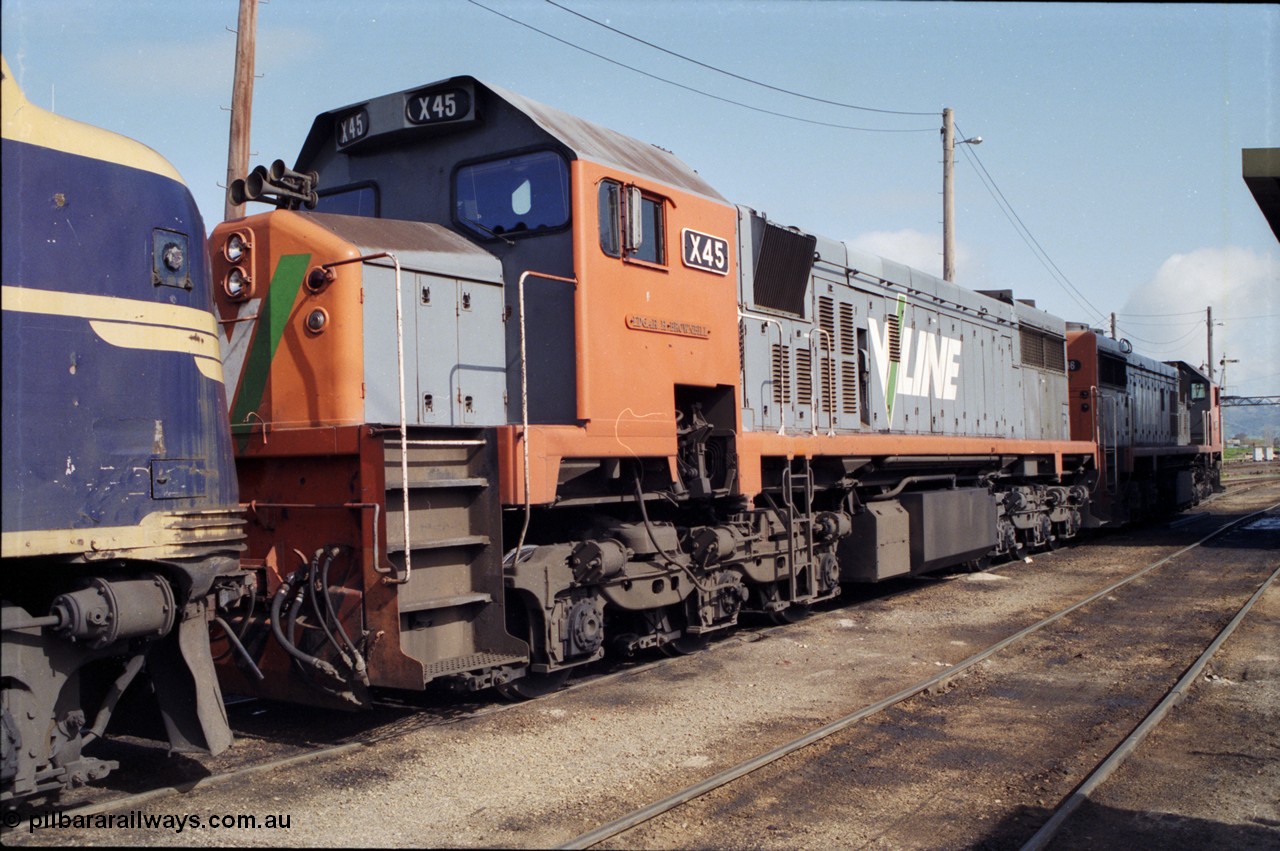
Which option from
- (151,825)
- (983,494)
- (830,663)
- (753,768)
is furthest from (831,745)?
(983,494)

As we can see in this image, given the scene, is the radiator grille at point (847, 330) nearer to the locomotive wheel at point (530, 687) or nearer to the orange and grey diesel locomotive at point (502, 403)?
the orange and grey diesel locomotive at point (502, 403)

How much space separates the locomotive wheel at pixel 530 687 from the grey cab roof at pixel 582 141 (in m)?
3.41

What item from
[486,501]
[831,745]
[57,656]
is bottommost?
[831,745]

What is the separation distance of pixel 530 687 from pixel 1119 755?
3.54m

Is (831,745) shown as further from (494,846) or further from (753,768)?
(494,846)

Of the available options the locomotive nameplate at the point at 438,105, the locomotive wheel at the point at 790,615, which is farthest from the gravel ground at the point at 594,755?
the locomotive nameplate at the point at 438,105

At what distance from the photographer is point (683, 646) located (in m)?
8.52

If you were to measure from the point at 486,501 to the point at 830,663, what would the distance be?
3.47 metres

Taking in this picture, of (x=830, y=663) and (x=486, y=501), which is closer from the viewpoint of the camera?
(x=486, y=501)

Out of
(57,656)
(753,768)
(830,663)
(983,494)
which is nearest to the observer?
(57,656)

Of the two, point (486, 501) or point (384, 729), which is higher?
point (486, 501)

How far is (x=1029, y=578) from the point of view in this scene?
13.4 meters

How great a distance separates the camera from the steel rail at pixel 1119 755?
15.1 feet

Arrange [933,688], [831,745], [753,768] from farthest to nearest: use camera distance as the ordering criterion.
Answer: [933,688]
[831,745]
[753,768]
